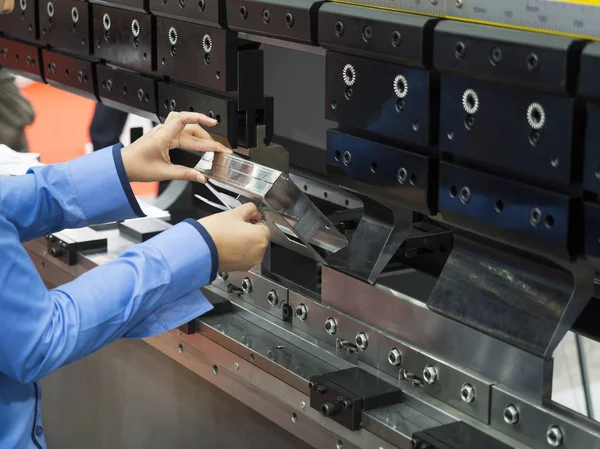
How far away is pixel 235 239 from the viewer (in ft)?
4.86

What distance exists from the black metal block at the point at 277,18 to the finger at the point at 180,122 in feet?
0.54

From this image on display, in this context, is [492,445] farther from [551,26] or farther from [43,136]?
[43,136]

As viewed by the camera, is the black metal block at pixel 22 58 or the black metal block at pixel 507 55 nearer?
the black metal block at pixel 507 55

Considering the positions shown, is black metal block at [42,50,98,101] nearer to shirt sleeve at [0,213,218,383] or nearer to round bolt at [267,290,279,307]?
round bolt at [267,290,279,307]

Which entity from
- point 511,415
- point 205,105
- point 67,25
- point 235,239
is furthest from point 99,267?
point 67,25

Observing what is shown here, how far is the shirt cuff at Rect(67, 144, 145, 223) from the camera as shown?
1790 mm

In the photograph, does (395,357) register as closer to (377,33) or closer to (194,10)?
(377,33)

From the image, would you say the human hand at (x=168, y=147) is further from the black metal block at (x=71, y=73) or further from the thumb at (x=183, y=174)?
the black metal block at (x=71, y=73)

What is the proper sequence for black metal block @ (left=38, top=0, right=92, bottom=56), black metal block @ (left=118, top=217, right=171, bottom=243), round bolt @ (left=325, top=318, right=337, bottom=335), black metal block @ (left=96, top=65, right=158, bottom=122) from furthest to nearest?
black metal block @ (left=118, top=217, right=171, bottom=243) < black metal block @ (left=38, top=0, right=92, bottom=56) < black metal block @ (left=96, top=65, right=158, bottom=122) < round bolt @ (left=325, top=318, right=337, bottom=335)

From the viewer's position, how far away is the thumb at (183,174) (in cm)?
170

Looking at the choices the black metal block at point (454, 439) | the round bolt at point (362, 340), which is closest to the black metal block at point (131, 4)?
the round bolt at point (362, 340)

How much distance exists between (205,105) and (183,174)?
175 mm

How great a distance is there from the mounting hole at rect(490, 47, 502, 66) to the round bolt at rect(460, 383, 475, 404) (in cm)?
49

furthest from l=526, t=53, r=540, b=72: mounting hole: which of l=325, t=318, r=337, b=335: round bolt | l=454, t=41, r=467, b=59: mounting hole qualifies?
l=325, t=318, r=337, b=335: round bolt
